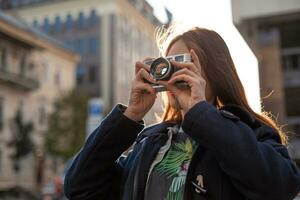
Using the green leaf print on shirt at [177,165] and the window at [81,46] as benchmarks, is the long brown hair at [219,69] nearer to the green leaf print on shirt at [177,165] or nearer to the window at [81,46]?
the green leaf print on shirt at [177,165]

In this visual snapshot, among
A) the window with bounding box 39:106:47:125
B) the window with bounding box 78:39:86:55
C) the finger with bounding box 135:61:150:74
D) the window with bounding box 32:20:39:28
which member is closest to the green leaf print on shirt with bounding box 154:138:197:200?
the finger with bounding box 135:61:150:74

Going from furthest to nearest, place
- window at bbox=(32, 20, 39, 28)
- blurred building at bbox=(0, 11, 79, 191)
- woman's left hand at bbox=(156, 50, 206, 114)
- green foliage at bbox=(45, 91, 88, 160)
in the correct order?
window at bbox=(32, 20, 39, 28) < blurred building at bbox=(0, 11, 79, 191) < green foliage at bbox=(45, 91, 88, 160) < woman's left hand at bbox=(156, 50, 206, 114)

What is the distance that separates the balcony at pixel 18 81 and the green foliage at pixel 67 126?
349 cm

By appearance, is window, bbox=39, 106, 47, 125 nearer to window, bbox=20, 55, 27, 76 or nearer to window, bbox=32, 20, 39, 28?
window, bbox=20, 55, 27, 76

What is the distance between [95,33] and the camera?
156 feet

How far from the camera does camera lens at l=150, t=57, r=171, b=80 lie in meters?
1.50

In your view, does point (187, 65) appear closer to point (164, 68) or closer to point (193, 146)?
point (164, 68)

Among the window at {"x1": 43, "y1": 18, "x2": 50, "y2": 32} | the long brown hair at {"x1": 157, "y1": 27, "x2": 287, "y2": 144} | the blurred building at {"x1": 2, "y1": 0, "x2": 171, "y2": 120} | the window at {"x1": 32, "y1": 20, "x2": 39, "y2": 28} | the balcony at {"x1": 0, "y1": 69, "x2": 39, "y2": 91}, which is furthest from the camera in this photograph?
the window at {"x1": 32, "y1": 20, "x2": 39, "y2": 28}

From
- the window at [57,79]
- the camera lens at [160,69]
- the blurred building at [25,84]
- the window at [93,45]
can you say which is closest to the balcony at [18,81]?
the blurred building at [25,84]

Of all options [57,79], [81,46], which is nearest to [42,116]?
[57,79]

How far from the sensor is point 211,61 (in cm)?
157

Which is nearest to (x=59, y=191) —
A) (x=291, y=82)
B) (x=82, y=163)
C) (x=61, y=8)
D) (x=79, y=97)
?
(x=82, y=163)

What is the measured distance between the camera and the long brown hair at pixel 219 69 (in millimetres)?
1563

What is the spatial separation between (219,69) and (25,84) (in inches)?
1295
